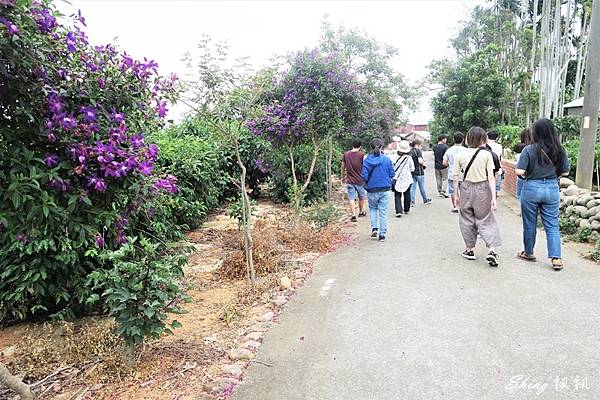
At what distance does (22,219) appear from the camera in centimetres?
337

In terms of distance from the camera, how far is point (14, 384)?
284cm

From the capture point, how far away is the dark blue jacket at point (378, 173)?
24.6 ft

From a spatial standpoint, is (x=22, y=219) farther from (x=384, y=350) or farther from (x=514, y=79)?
(x=514, y=79)

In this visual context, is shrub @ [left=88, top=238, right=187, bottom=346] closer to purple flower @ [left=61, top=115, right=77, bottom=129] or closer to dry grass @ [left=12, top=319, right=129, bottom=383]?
dry grass @ [left=12, top=319, right=129, bottom=383]

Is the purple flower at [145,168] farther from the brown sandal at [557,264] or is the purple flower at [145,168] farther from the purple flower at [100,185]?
the brown sandal at [557,264]

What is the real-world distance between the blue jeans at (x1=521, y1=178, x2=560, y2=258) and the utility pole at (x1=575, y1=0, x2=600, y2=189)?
366 cm

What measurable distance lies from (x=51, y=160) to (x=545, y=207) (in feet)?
17.7

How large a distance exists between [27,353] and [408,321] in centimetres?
326

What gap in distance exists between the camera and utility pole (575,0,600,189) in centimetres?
818

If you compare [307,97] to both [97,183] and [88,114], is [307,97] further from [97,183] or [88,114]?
[97,183]

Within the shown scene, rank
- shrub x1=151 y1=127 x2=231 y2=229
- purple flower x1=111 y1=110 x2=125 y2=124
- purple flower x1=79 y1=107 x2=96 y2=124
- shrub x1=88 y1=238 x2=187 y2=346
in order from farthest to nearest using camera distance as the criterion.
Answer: shrub x1=151 y1=127 x2=231 y2=229
purple flower x1=111 y1=110 x2=125 y2=124
purple flower x1=79 y1=107 x2=96 y2=124
shrub x1=88 y1=238 x2=187 y2=346

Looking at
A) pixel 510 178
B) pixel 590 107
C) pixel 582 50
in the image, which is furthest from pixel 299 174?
pixel 582 50

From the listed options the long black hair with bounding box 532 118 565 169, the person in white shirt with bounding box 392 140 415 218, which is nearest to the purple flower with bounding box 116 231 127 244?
the long black hair with bounding box 532 118 565 169

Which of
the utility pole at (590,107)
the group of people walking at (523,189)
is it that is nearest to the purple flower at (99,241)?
Answer: the group of people walking at (523,189)
